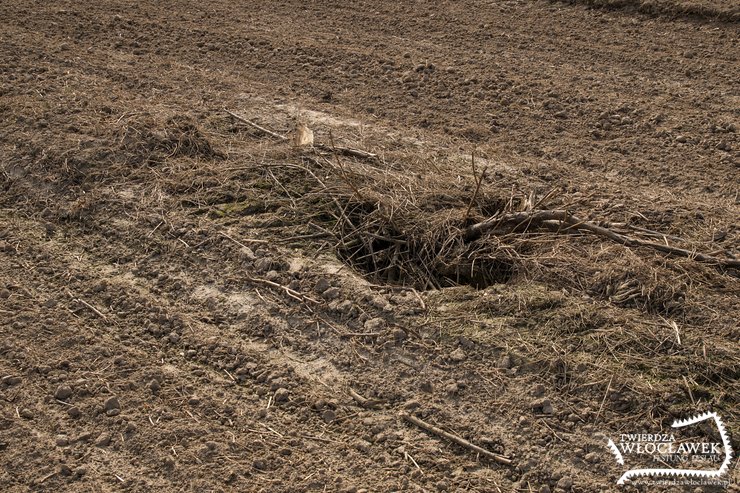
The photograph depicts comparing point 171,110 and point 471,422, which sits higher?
point 171,110

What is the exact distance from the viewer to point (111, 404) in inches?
163

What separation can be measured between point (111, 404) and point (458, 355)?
1.64 metres

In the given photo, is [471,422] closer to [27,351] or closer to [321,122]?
[27,351]

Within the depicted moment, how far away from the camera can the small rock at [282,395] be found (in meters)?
4.18

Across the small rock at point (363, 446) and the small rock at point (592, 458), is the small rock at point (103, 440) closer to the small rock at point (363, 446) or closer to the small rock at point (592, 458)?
the small rock at point (363, 446)

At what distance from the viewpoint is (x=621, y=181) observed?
5898mm

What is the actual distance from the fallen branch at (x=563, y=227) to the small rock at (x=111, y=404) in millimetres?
2098

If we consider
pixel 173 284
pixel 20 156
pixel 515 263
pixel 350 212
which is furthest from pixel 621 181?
pixel 20 156

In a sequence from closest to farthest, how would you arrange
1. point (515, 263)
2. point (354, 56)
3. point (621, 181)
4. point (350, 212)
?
point (515, 263), point (350, 212), point (621, 181), point (354, 56)

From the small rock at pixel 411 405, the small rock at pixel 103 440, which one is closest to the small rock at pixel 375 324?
the small rock at pixel 411 405

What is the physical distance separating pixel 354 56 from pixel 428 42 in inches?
30.6

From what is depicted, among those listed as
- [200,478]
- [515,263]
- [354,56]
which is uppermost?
[354,56]

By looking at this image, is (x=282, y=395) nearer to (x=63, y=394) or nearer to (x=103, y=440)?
(x=103, y=440)

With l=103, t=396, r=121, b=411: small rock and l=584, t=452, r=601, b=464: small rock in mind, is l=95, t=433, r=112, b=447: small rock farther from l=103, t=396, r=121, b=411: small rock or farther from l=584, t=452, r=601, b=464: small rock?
l=584, t=452, r=601, b=464: small rock
